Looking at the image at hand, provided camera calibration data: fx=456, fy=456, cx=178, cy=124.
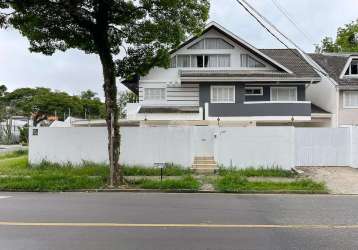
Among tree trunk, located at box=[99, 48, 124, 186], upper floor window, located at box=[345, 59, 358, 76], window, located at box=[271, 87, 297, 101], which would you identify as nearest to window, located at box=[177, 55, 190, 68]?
window, located at box=[271, 87, 297, 101]

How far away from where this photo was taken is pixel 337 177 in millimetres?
18688

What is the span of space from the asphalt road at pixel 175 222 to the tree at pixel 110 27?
15.8ft

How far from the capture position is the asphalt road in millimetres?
7352

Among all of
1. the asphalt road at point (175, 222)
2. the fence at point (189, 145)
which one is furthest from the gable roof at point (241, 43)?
the asphalt road at point (175, 222)

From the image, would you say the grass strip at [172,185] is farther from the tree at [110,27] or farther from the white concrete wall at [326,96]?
the white concrete wall at [326,96]

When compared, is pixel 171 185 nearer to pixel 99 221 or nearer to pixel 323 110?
pixel 99 221

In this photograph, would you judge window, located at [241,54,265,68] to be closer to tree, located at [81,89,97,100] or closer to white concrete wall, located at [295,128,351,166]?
white concrete wall, located at [295,128,351,166]

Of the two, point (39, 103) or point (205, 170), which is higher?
point (39, 103)

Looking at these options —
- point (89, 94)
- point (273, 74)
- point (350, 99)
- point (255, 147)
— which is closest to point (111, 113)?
point (255, 147)

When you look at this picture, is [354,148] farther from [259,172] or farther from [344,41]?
[344,41]

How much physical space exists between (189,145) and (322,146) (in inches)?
255

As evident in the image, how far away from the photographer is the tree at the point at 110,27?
16062mm

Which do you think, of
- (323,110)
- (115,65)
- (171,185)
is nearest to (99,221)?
(171,185)

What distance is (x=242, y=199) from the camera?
13.5 metres
